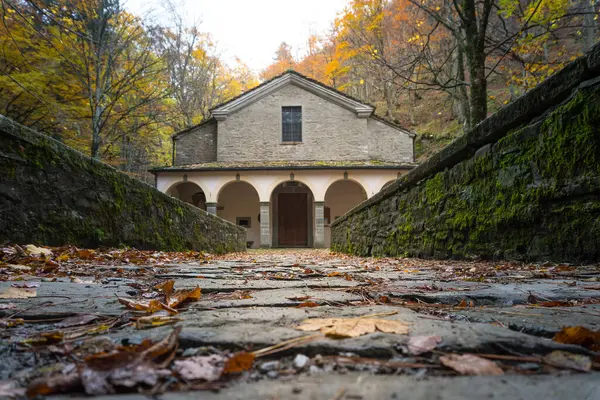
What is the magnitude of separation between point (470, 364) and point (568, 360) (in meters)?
0.21

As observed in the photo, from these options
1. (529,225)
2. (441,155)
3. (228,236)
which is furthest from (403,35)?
(529,225)

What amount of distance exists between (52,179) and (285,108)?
51.7 ft

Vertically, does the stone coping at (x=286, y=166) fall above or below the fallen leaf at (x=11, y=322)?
above

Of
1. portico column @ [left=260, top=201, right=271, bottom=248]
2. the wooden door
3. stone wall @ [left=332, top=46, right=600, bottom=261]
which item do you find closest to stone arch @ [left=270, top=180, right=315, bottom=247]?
the wooden door

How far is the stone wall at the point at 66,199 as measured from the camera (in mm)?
2771

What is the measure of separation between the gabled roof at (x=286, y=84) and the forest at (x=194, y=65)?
2.76m

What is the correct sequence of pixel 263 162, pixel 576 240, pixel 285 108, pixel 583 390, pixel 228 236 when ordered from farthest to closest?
pixel 285 108 → pixel 263 162 → pixel 228 236 → pixel 576 240 → pixel 583 390

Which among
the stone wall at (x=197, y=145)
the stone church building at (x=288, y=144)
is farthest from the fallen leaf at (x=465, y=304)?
the stone wall at (x=197, y=145)

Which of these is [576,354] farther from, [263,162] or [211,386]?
[263,162]

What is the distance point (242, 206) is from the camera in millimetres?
18281

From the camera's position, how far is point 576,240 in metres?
2.18

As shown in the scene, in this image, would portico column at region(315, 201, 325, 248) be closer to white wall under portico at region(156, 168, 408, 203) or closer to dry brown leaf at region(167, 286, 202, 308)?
white wall under portico at region(156, 168, 408, 203)

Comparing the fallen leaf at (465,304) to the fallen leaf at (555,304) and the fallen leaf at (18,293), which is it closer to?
the fallen leaf at (555,304)

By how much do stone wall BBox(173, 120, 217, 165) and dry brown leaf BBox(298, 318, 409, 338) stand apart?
704 inches
